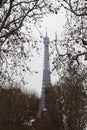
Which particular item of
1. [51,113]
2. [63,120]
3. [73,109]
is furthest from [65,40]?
[51,113]

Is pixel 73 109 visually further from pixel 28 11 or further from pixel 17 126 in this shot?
pixel 28 11

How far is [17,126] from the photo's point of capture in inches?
1977

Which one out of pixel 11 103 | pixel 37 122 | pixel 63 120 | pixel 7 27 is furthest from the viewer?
pixel 37 122

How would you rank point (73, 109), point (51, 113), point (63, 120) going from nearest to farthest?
point (73, 109)
point (63, 120)
point (51, 113)

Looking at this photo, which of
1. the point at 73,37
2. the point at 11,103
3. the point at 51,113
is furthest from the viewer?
the point at 11,103

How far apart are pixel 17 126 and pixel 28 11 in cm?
3114

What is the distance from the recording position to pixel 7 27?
20266mm

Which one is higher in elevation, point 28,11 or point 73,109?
point 28,11

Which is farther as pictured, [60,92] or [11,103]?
[11,103]

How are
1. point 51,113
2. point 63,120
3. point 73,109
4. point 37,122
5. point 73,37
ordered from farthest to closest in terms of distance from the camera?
point 37,122 < point 51,113 < point 63,120 < point 73,109 < point 73,37

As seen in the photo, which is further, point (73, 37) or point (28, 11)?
point (28, 11)

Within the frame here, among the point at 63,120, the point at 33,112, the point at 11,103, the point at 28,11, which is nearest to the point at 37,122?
the point at 33,112

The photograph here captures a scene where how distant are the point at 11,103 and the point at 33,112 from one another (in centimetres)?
700

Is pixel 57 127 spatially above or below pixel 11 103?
below
